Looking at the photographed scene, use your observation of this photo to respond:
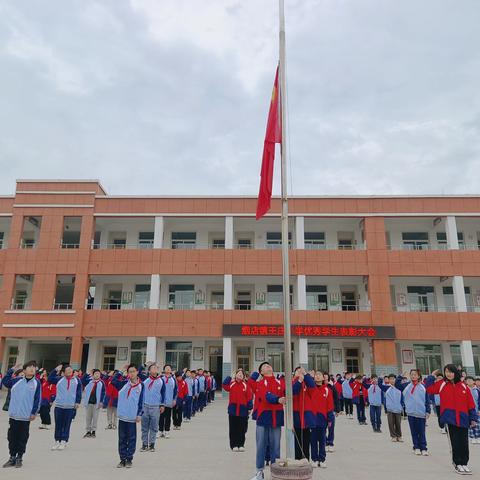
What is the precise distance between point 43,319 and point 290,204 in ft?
54.1

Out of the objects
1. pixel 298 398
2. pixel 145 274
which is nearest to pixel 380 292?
pixel 145 274

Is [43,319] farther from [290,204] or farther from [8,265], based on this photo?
[290,204]

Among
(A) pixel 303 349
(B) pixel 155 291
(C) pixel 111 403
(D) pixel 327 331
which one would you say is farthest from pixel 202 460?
(B) pixel 155 291

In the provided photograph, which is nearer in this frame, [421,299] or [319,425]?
[319,425]

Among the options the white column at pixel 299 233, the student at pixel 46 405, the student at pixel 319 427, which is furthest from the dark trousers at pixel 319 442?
the white column at pixel 299 233

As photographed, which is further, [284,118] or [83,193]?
[83,193]

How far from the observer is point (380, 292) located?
27062 millimetres

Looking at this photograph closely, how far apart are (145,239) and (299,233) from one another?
10348 mm

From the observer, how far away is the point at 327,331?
2647 centimetres

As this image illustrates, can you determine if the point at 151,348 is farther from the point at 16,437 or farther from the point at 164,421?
the point at 16,437

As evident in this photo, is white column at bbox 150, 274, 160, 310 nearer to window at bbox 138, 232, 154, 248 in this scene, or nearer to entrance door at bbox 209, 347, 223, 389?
window at bbox 138, 232, 154, 248

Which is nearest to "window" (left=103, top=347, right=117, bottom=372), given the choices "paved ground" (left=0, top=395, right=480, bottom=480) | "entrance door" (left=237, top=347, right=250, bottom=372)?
"entrance door" (left=237, top=347, right=250, bottom=372)

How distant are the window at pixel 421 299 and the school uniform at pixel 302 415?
882 inches

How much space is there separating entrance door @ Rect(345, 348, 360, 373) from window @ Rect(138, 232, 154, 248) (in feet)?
47.5
